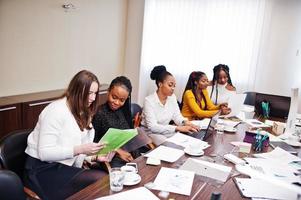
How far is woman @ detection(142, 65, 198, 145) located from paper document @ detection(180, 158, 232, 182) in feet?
2.45

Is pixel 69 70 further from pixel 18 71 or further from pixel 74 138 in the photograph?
pixel 74 138

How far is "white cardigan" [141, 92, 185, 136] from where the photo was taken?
250 cm

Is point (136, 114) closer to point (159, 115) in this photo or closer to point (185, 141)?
point (159, 115)

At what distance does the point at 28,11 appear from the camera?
3098mm

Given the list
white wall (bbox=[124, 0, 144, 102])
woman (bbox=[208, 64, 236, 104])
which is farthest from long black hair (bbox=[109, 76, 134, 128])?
white wall (bbox=[124, 0, 144, 102])

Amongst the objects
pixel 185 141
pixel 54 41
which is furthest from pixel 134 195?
pixel 54 41

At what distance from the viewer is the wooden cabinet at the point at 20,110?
2.72 metres

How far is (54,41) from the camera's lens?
3494 millimetres

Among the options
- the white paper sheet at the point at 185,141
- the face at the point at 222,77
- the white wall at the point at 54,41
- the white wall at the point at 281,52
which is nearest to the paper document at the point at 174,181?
the white paper sheet at the point at 185,141

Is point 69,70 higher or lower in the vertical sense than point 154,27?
lower

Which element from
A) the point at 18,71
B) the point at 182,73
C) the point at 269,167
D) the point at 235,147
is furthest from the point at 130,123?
the point at 182,73

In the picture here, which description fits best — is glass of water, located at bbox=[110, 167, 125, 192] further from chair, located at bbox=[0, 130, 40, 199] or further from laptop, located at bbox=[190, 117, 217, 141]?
laptop, located at bbox=[190, 117, 217, 141]

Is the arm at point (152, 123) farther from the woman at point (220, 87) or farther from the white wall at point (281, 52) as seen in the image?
Result: the white wall at point (281, 52)

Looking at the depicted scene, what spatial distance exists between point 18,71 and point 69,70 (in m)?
0.79
